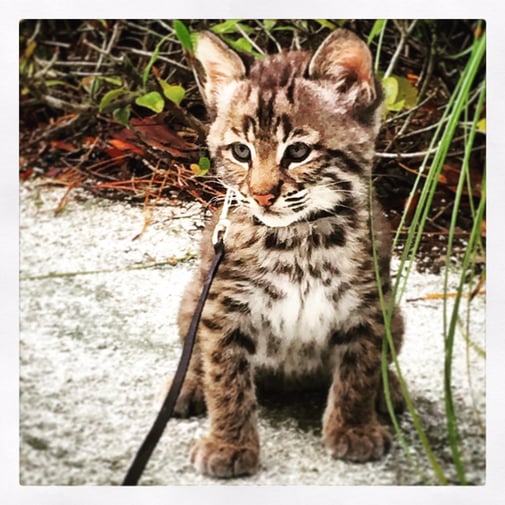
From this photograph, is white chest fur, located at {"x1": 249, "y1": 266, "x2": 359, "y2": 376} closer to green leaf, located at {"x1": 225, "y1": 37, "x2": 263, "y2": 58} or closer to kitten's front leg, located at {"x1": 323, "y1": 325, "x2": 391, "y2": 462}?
kitten's front leg, located at {"x1": 323, "y1": 325, "x2": 391, "y2": 462}

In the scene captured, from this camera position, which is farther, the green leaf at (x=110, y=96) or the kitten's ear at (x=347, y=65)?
the green leaf at (x=110, y=96)

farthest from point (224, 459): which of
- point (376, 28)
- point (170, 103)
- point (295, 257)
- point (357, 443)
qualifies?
point (376, 28)

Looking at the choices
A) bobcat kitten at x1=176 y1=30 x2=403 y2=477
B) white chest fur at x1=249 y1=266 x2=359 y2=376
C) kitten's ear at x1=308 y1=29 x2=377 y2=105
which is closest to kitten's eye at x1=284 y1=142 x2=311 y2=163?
bobcat kitten at x1=176 y1=30 x2=403 y2=477

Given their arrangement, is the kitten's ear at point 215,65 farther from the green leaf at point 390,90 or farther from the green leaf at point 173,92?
the green leaf at point 390,90

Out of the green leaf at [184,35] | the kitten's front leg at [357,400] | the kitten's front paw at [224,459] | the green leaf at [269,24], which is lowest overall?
the kitten's front paw at [224,459]

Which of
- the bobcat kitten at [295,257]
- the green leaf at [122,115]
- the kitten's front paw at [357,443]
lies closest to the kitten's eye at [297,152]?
the bobcat kitten at [295,257]
